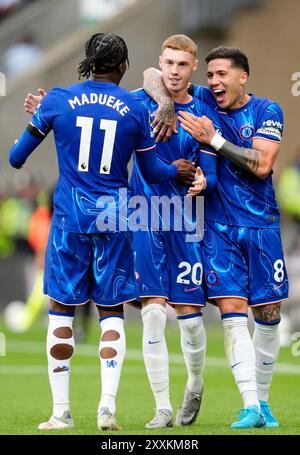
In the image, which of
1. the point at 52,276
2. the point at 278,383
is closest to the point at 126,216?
the point at 52,276

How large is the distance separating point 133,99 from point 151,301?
4.32 ft

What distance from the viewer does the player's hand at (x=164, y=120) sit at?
836cm

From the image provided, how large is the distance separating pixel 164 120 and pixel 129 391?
3905mm

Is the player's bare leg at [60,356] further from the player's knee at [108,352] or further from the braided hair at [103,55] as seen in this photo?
the braided hair at [103,55]

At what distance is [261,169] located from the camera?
8.38 m

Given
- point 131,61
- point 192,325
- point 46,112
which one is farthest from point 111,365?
point 131,61

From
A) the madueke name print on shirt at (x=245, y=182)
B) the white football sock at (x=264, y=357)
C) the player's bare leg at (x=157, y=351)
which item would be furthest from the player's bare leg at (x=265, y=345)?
the player's bare leg at (x=157, y=351)

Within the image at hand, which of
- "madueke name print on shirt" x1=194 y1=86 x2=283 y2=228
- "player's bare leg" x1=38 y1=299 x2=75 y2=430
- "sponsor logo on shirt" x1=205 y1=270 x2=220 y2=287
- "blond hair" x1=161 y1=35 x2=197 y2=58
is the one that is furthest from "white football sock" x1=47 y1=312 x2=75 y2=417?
"blond hair" x1=161 y1=35 x2=197 y2=58

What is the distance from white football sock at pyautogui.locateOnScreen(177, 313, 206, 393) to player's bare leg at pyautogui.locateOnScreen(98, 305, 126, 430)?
61 cm

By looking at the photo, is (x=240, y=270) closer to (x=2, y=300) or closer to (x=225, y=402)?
(x=225, y=402)

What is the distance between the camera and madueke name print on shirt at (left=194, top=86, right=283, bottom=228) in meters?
8.50

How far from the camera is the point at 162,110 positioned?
8352 mm
